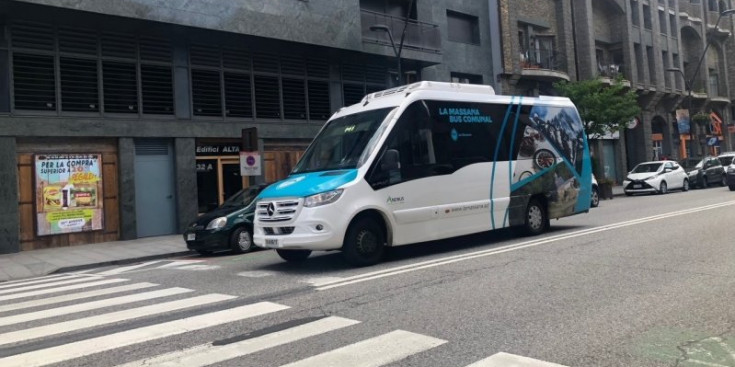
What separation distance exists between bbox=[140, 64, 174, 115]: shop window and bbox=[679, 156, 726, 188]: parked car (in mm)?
25160

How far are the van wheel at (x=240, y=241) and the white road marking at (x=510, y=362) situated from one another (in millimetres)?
9429

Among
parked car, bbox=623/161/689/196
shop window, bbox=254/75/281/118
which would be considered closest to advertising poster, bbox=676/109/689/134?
parked car, bbox=623/161/689/196

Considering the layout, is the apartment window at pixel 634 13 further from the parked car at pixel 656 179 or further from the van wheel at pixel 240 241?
the van wheel at pixel 240 241

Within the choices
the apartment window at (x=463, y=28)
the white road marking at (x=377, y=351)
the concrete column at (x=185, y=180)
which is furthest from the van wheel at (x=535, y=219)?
the apartment window at (x=463, y=28)

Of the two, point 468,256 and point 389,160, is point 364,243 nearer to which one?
point 389,160

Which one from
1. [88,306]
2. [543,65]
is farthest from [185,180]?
[543,65]

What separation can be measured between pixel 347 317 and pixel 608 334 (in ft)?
8.07

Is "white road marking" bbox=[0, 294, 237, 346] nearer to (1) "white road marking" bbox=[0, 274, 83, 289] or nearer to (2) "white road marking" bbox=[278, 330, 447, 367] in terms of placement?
(2) "white road marking" bbox=[278, 330, 447, 367]

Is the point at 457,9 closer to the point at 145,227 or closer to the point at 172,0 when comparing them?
the point at 172,0

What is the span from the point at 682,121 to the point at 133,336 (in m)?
47.0

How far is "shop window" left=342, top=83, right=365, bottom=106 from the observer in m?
22.8

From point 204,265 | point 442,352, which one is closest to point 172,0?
point 204,265

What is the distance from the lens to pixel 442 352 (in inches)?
184

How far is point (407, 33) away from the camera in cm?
2320
